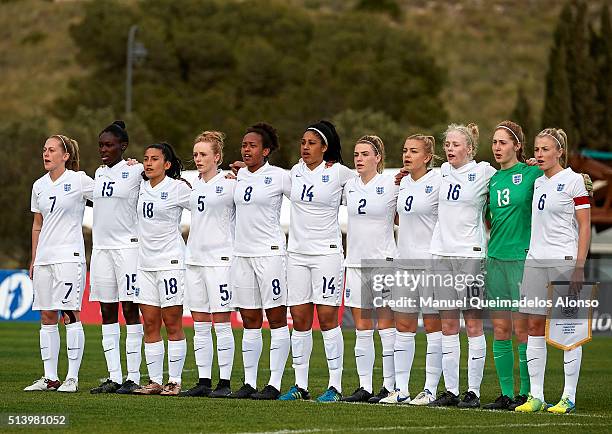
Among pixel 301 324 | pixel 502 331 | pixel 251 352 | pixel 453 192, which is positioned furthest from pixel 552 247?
pixel 251 352

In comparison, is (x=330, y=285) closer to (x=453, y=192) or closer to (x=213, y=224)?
(x=213, y=224)

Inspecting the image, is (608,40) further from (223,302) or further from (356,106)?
(223,302)

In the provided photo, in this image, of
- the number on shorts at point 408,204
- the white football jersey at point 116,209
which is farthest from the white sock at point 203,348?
the number on shorts at point 408,204

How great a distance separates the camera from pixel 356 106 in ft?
204

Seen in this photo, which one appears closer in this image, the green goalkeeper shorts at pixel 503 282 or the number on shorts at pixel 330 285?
the green goalkeeper shorts at pixel 503 282

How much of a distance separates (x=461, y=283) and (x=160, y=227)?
295 cm

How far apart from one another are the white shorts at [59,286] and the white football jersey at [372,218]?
2698 mm

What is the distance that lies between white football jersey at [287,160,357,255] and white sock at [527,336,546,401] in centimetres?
200

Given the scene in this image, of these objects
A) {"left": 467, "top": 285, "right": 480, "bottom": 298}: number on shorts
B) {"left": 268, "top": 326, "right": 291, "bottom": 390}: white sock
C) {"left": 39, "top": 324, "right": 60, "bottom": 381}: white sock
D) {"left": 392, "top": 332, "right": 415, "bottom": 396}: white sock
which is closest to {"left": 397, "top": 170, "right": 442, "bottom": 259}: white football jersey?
{"left": 467, "top": 285, "right": 480, "bottom": 298}: number on shorts

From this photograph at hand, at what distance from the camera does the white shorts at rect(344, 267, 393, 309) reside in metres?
12.8

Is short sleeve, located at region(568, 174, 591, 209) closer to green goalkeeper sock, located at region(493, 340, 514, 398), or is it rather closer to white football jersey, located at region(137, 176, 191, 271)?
green goalkeeper sock, located at region(493, 340, 514, 398)

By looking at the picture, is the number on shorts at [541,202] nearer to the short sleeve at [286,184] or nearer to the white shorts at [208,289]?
the short sleeve at [286,184]

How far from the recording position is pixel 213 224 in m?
13.3

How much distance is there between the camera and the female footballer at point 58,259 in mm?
13641
